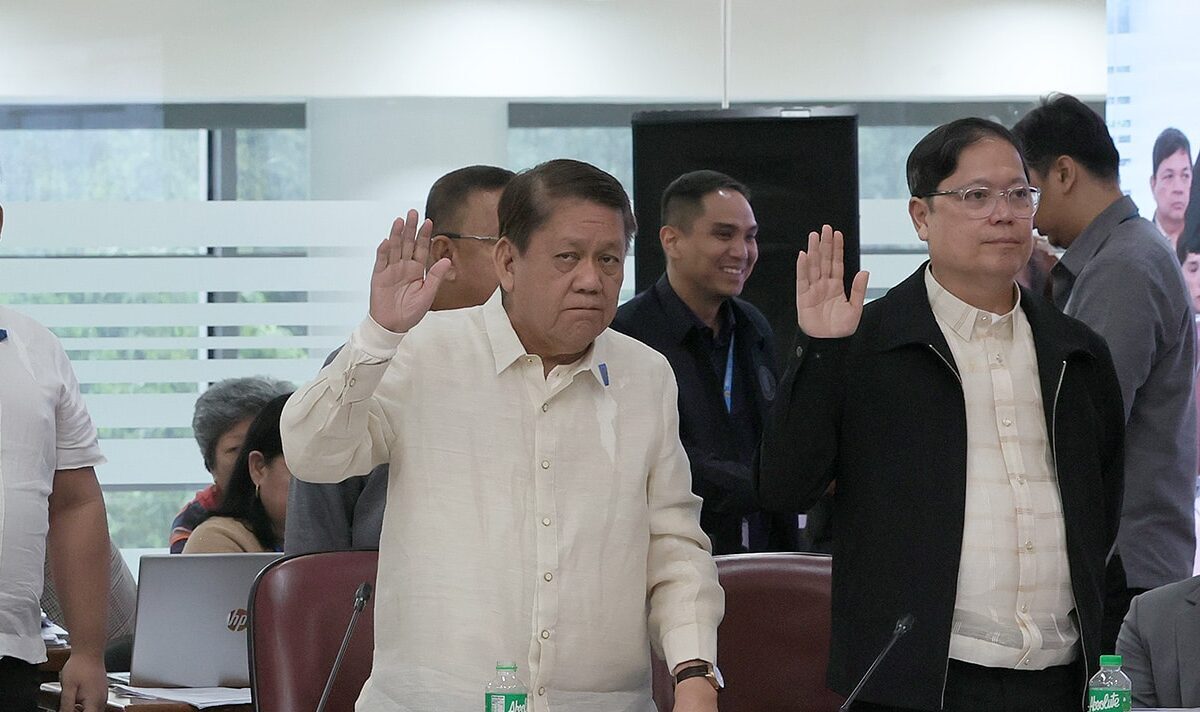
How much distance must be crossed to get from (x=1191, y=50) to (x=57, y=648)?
4488 mm

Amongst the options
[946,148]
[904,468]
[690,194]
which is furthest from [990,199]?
[690,194]

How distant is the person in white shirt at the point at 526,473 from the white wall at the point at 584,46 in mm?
3728

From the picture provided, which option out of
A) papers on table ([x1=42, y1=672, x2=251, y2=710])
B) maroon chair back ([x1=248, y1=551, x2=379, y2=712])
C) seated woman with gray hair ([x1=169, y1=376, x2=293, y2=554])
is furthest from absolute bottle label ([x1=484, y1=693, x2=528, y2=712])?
seated woman with gray hair ([x1=169, y1=376, x2=293, y2=554])

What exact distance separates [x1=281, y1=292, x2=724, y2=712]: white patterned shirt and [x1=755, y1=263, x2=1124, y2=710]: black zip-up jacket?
0.19 m

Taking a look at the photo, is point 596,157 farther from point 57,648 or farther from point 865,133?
point 57,648

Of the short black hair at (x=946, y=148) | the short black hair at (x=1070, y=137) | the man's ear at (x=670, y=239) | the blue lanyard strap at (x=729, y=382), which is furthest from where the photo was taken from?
the man's ear at (x=670, y=239)

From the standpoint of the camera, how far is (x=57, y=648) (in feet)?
11.8

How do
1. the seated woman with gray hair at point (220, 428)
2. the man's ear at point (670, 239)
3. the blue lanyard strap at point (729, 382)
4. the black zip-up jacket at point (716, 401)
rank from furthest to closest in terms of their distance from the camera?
the seated woman with gray hair at point (220, 428) < the man's ear at point (670, 239) < the blue lanyard strap at point (729, 382) < the black zip-up jacket at point (716, 401)

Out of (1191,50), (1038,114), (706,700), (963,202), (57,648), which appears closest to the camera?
(706,700)

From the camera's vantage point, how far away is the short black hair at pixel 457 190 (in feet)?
10.2

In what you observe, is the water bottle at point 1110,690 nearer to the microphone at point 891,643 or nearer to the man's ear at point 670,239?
the microphone at point 891,643

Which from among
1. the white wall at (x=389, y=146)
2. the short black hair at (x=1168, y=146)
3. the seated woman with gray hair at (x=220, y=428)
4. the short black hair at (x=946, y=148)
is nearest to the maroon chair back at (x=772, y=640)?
the short black hair at (x=946, y=148)

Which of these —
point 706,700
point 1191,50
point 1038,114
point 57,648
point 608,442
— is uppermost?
point 1191,50

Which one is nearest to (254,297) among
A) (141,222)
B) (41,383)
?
(141,222)
